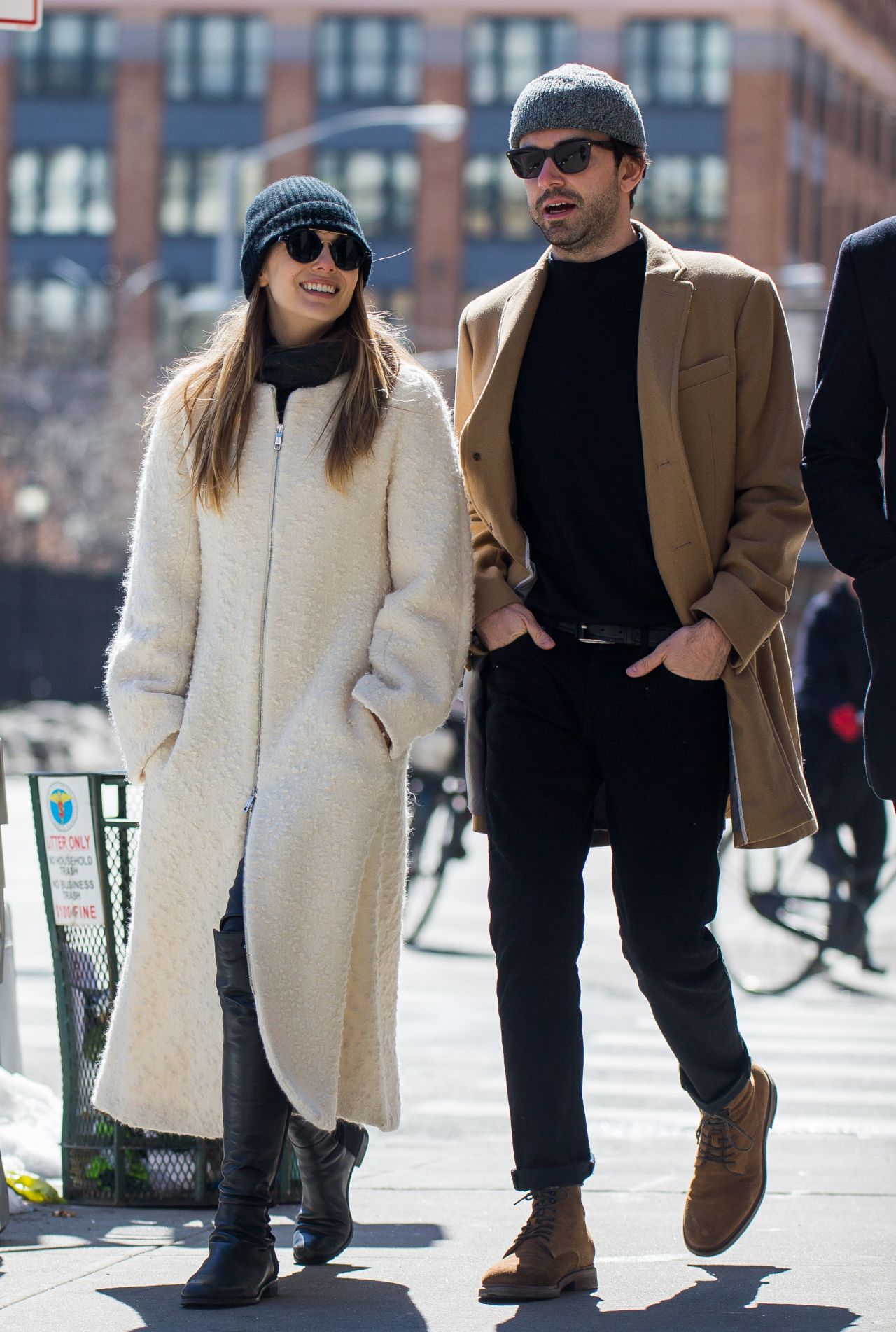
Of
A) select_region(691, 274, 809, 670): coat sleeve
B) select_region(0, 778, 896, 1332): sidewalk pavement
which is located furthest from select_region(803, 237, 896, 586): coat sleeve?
select_region(0, 778, 896, 1332): sidewalk pavement

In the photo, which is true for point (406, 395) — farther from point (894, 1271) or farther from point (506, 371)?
point (894, 1271)

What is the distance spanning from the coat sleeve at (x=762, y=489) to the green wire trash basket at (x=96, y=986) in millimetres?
1645

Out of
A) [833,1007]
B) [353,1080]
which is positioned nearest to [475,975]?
[833,1007]

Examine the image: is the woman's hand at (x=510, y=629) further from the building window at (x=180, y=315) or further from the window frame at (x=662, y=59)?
the window frame at (x=662, y=59)

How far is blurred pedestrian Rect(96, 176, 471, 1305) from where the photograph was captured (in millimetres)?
4141

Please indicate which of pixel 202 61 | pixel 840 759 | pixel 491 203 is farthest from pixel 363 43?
pixel 840 759

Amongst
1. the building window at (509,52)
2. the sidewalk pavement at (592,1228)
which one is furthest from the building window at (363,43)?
the sidewalk pavement at (592,1228)

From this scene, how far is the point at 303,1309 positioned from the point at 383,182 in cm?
5903

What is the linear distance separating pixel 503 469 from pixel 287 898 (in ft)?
3.26

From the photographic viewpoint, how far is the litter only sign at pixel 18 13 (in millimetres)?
5074

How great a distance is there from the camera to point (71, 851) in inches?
204

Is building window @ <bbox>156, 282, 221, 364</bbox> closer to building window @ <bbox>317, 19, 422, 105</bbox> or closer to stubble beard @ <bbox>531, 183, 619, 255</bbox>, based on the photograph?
building window @ <bbox>317, 19, 422, 105</bbox>

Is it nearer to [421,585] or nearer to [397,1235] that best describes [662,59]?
[397,1235]

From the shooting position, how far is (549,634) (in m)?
4.36
